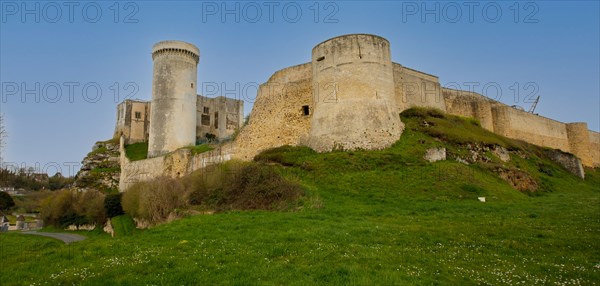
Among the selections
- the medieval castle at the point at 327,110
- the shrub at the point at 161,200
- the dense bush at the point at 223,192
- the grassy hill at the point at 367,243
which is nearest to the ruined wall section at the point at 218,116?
the medieval castle at the point at 327,110

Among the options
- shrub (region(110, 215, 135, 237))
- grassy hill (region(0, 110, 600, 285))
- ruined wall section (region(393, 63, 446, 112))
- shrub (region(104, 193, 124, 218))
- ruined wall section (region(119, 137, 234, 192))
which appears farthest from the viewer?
ruined wall section (region(119, 137, 234, 192))

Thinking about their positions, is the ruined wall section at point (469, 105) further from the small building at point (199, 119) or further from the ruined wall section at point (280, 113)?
the small building at point (199, 119)

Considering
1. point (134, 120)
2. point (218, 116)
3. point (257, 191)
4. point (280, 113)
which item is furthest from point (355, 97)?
point (134, 120)

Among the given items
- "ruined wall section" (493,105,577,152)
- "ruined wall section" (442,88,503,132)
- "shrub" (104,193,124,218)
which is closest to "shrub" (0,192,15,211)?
"shrub" (104,193,124,218)

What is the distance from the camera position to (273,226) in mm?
12805

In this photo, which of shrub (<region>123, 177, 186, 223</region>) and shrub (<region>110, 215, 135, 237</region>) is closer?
shrub (<region>123, 177, 186, 223</region>)

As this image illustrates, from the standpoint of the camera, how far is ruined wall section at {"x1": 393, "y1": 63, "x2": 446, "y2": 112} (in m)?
30.7

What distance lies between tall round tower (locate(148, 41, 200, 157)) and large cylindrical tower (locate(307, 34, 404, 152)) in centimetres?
1689

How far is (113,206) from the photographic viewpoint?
31750 mm

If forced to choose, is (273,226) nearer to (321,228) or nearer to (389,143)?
(321,228)

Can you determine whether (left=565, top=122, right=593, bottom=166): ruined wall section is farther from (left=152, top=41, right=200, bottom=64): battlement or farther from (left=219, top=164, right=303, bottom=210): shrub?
(left=219, top=164, right=303, bottom=210): shrub

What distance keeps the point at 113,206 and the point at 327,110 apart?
1695 centimetres

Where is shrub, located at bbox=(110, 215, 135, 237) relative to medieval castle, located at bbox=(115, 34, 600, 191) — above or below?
below

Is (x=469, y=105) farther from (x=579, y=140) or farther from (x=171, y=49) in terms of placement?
(x=171, y=49)
